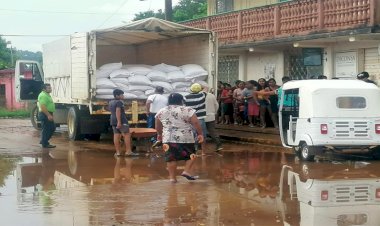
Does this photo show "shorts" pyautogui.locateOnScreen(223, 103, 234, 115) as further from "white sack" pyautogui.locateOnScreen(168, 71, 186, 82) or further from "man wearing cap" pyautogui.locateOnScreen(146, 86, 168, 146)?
"man wearing cap" pyautogui.locateOnScreen(146, 86, 168, 146)

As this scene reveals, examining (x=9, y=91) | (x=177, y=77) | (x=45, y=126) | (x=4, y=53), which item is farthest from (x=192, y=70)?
(x=4, y=53)

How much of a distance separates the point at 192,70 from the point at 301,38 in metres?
3.41

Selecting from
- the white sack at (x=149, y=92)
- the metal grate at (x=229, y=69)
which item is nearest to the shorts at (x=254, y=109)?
the white sack at (x=149, y=92)

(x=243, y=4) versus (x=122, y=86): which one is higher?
(x=243, y=4)

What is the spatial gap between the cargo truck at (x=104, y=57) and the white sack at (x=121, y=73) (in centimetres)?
58

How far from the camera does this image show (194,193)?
898 centimetres

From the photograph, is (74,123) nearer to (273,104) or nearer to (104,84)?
(104,84)

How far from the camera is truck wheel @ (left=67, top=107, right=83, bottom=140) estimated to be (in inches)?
681

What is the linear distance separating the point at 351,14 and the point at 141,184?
8739 mm

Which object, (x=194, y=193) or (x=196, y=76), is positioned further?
(x=196, y=76)

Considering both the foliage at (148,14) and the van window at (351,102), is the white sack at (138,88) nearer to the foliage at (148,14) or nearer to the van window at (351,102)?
the van window at (351,102)

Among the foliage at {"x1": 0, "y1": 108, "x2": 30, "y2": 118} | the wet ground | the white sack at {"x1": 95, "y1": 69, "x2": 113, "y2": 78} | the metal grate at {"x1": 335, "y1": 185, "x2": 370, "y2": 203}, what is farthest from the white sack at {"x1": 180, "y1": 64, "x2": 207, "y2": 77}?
the foliage at {"x1": 0, "y1": 108, "x2": 30, "y2": 118}

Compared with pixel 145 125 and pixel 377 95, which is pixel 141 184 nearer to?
pixel 377 95

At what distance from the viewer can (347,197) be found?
8.45 meters
